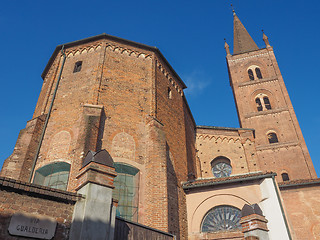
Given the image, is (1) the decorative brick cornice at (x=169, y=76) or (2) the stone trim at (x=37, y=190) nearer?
(2) the stone trim at (x=37, y=190)

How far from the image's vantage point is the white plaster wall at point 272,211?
10.9 metres

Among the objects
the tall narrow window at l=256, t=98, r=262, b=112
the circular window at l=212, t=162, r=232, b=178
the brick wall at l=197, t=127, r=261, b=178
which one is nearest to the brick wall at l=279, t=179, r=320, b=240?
the brick wall at l=197, t=127, r=261, b=178

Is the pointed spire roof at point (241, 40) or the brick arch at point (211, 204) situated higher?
the pointed spire roof at point (241, 40)

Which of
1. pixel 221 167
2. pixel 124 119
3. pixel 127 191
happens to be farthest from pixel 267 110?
pixel 127 191

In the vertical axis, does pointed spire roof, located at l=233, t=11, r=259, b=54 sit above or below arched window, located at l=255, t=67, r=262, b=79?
above

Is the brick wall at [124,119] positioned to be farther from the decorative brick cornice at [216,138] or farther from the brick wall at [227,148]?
the decorative brick cornice at [216,138]

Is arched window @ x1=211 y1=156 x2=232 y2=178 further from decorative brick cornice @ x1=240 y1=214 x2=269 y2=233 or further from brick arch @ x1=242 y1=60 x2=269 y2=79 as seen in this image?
brick arch @ x1=242 y1=60 x2=269 y2=79

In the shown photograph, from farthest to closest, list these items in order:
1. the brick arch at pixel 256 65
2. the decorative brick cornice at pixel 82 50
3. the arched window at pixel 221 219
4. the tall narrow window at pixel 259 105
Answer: the brick arch at pixel 256 65 → the tall narrow window at pixel 259 105 → the decorative brick cornice at pixel 82 50 → the arched window at pixel 221 219

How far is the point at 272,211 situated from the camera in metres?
11.5

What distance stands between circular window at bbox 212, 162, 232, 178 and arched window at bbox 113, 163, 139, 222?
1068cm

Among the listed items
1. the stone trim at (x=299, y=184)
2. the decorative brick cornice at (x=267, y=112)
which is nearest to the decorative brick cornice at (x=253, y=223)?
the stone trim at (x=299, y=184)

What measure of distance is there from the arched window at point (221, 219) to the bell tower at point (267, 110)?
46.0 ft

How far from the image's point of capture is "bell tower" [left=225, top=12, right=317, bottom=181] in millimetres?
25328

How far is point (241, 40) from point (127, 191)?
33348 mm
